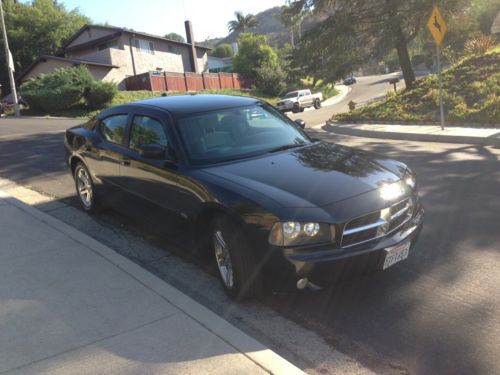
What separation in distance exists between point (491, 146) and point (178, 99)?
26.0 ft

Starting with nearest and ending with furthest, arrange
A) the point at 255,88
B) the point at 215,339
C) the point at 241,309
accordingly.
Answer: the point at 215,339 → the point at 241,309 → the point at 255,88

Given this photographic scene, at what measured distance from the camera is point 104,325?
11.3 feet

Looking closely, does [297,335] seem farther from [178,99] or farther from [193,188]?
[178,99]

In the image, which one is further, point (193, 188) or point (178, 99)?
point (178, 99)

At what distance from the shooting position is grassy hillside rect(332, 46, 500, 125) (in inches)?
552

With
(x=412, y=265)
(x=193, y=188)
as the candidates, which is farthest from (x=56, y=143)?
(x=412, y=265)

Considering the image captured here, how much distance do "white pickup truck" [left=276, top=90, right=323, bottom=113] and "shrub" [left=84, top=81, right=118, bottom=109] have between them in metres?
10.9

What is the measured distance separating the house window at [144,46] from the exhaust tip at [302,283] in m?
43.1

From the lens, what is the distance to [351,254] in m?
3.51

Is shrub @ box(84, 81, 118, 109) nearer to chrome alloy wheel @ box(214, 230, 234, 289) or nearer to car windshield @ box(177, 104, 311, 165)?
car windshield @ box(177, 104, 311, 165)

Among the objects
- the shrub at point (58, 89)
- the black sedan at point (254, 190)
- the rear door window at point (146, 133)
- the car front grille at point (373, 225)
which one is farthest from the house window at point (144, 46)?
the car front grille at point (373, 225)

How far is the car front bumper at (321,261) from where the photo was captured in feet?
11.4

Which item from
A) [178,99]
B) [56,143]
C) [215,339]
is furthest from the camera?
[56,143]

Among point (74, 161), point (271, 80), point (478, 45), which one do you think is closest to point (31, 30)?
point (271, 80)
